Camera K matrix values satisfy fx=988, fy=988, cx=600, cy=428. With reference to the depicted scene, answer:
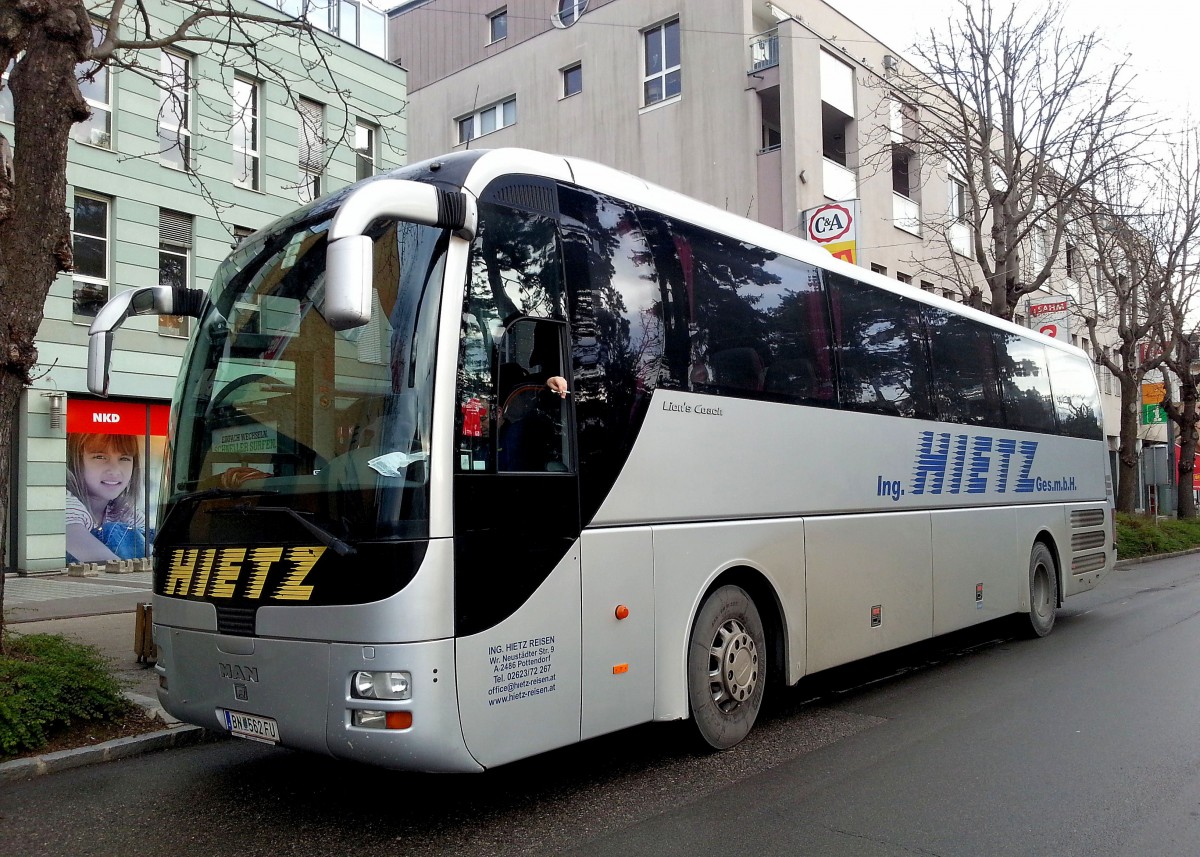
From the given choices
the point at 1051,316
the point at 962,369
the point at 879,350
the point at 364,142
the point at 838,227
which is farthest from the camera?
the point at 1051,316

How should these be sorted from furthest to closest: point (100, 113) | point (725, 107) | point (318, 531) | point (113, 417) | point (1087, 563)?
1. point (725, 107)
2. point (113, 417)
3. point (100, 113)
4. point (1087, 563)
5. point (318, 531)

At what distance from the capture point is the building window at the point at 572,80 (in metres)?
29.0

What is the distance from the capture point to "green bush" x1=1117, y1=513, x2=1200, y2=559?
903 inches

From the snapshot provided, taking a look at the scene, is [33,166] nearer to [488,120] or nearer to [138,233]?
[138,233]

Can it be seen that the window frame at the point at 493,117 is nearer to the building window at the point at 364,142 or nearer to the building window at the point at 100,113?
the building window at the point at 364,142

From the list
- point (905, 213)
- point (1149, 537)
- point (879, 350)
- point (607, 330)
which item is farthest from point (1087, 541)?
point (905, 213)

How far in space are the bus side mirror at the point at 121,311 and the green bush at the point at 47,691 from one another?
193 centimetres

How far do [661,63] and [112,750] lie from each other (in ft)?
80.1

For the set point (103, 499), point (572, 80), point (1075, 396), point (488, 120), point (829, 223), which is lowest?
point (103, 499)

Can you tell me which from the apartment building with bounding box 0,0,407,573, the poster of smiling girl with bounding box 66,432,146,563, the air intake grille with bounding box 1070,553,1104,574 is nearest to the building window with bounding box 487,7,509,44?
the apartment building with bounding box 0,0,407,573

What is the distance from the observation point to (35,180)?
663 centimetres

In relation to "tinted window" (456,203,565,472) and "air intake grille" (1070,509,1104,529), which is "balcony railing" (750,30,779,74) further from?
"tinted window" (456,203,565,472)

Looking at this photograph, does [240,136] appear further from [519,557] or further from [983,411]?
[519,557]

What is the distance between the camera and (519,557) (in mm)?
4773
